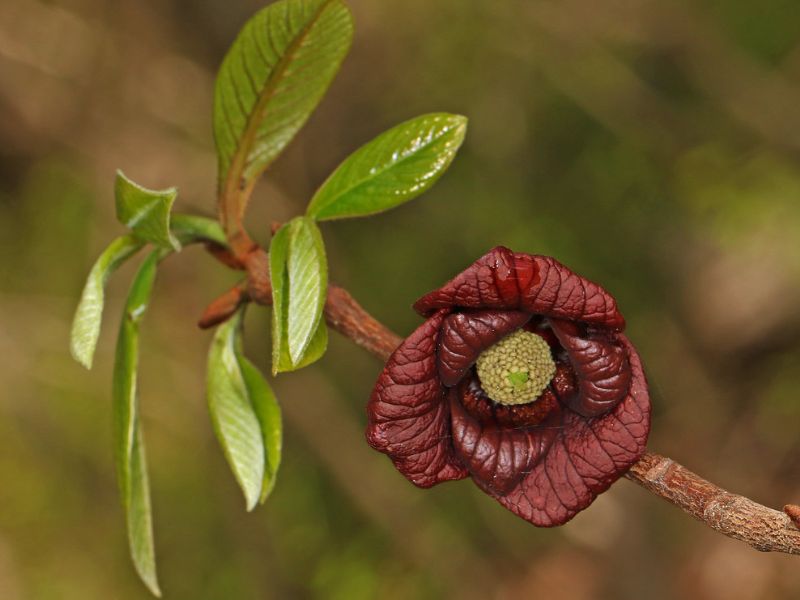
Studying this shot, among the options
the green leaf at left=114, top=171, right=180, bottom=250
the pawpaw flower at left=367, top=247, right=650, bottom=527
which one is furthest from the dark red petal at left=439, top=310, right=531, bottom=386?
the green leaf at left=114, top=171, right=180, bottom=250

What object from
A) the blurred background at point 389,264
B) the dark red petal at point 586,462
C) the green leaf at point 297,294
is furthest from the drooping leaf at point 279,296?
the blurred background at point 389,264

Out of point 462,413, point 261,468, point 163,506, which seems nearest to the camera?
point 462,413

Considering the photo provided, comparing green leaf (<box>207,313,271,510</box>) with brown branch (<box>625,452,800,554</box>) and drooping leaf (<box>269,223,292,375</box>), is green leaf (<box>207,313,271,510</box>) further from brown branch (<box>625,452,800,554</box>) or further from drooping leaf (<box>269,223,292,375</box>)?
brown branch (<box>625,452,800,554</box>)

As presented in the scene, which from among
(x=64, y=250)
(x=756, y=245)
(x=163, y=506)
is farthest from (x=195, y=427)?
(x=756, y=245)

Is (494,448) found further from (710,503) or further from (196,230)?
(196,230)

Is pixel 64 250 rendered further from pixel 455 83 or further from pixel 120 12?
pixel 455 83
